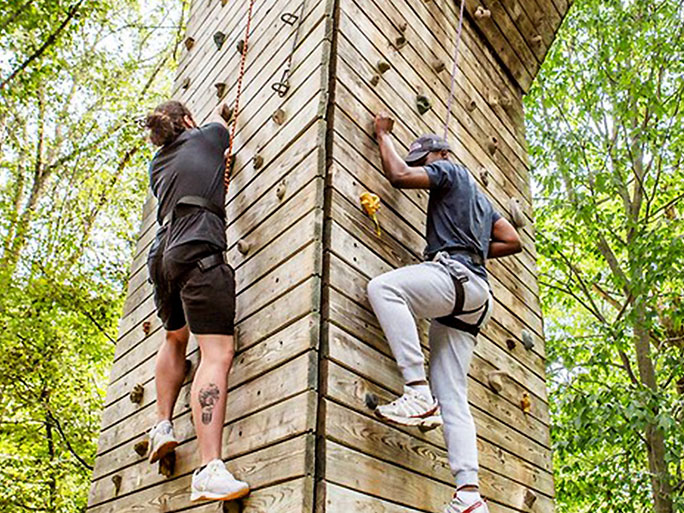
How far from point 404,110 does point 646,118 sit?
5774mm

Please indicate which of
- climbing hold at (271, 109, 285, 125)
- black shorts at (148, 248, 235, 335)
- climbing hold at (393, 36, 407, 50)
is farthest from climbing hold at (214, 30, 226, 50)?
black shorts at (148, 248, 235, 335)

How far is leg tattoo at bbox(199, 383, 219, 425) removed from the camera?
2.53 meters

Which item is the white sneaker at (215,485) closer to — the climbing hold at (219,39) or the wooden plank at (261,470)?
the wooden plank at (261,470)

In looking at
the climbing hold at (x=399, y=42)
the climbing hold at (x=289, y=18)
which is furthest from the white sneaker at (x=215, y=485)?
the climbing hold at (x=399, y=42)

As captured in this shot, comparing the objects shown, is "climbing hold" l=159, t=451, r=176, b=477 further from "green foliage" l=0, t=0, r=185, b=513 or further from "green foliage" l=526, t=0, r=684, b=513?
"green foliage" l=0, t=0, r=185, b=513

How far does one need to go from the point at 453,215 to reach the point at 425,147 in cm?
46

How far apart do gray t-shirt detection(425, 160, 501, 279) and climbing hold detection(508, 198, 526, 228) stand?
1513 mm

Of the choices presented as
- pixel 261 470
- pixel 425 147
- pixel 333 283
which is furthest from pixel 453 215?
pixel 261 470

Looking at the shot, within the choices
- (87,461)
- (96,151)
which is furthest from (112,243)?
(87,461)

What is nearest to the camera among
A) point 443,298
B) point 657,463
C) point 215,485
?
point 215,485

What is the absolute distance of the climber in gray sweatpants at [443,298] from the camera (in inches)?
102

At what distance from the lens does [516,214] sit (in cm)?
461

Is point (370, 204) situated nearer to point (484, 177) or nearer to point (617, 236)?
point (484, 177)

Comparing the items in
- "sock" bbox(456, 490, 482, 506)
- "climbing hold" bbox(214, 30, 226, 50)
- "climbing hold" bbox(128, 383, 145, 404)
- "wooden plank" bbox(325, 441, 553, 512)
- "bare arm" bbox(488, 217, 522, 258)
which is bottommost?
"sock" bbox(456, 490, 482, 506)
